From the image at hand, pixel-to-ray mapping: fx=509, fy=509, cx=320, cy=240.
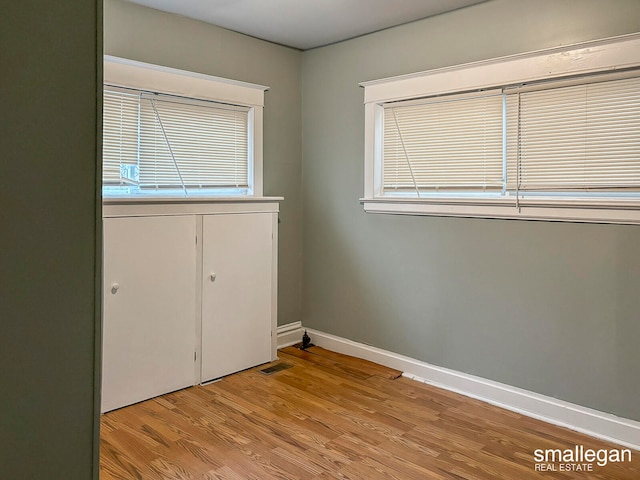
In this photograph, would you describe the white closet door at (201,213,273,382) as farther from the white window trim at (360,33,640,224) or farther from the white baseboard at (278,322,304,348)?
the white window trim at (360,33,640,224)

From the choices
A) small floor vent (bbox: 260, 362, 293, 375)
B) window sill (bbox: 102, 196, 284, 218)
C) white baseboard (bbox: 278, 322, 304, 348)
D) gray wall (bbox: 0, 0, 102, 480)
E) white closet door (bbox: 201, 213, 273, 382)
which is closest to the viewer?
gray wall (bbox: 0, 0, 102, 480)

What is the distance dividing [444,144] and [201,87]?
5.44ft

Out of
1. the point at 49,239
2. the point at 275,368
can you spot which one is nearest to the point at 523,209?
the point at 275,368

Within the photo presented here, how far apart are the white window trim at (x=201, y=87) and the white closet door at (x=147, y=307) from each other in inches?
32.4

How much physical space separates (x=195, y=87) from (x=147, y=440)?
2191mm

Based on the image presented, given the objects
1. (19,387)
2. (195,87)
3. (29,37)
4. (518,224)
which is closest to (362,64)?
(195,87)

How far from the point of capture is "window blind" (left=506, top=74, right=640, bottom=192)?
2.57 meters

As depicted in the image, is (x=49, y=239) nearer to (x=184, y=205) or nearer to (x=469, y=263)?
(x=184, y=205)

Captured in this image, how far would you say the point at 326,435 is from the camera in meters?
2.60

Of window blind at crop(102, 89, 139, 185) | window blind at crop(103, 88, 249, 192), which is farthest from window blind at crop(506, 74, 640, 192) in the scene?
window blind at crop(102, 89, 139, 185)

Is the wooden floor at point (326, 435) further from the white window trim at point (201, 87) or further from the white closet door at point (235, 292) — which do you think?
the white window trim at point (201, 87)

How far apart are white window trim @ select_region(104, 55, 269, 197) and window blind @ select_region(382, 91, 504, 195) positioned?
0.94m

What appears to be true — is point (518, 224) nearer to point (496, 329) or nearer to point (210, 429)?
point (496, 329)

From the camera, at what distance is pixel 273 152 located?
3.92 meters
